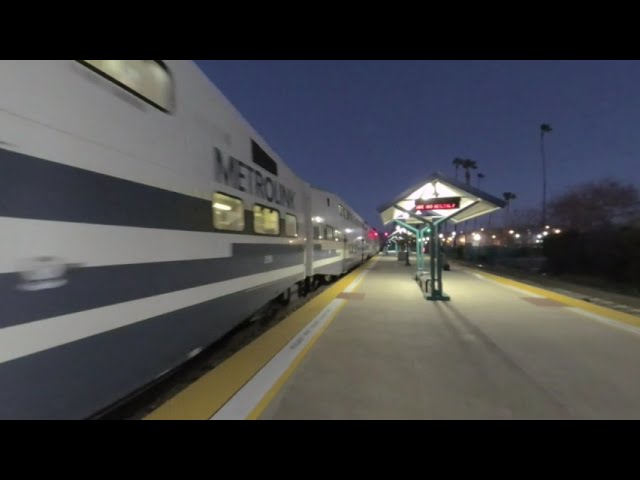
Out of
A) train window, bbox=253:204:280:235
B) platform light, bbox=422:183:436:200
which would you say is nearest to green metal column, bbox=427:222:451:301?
platform light, bbox=422:183:436:200

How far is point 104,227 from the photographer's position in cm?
257

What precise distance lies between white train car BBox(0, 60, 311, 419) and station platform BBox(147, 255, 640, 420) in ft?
2.43

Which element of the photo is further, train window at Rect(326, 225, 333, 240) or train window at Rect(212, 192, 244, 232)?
train window at Rect(326, 225, 333, 240)

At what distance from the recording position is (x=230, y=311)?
15.7 ft

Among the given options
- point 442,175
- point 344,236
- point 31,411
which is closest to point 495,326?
point 442,175

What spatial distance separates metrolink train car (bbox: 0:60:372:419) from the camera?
2020 millimetres

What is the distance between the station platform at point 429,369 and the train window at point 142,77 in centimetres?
254

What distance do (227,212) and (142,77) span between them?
75.9 inches

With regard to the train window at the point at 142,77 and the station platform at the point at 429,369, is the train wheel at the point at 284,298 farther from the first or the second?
the train window at the point at 142,77

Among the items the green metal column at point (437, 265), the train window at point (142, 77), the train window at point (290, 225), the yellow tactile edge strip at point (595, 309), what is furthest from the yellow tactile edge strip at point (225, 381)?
the yellow tactile edge strip at point (595, 309)

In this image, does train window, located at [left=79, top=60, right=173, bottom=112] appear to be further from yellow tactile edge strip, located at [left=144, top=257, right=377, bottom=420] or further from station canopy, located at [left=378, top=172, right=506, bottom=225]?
station canopy, located at [left=378, top=172, right=506, bottom=225]

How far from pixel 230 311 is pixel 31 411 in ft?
8.94
